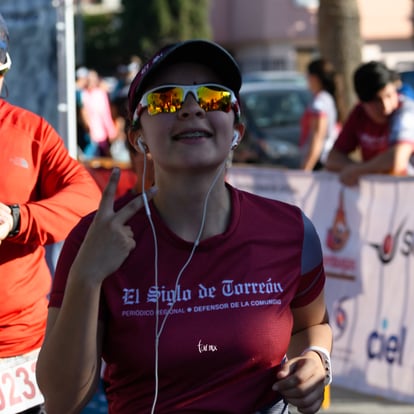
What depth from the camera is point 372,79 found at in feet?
23.6

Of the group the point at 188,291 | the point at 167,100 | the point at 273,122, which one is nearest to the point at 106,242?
the point at 188,291

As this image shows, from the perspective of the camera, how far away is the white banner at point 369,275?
700cm

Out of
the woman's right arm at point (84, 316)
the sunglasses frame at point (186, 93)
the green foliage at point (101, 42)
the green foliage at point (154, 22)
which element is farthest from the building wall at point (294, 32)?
the woman's right arm at point (84, 316)

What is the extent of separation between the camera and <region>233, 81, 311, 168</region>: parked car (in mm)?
14859

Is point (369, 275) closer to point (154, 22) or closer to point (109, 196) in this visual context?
point (109, 196)

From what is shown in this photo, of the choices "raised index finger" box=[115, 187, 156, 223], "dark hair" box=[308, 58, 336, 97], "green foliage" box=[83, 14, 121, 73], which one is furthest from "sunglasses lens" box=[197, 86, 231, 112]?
"green foliage" box=[83, 14, 121, 73]

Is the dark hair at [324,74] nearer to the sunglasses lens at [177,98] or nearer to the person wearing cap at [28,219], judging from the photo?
the person wearing cap at [28,219]

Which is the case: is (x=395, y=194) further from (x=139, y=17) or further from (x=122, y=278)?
(x=139, y=17)

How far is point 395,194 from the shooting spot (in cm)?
712

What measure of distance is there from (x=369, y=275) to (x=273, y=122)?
8646mm

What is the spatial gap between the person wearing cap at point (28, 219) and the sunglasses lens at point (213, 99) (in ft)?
3.51

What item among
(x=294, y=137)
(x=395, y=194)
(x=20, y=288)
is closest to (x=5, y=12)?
(x=395, y=194)

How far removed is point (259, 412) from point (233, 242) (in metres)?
0.42

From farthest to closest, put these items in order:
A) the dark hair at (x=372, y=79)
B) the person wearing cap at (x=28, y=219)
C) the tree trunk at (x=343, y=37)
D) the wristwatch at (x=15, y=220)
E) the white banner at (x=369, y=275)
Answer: the tree trunk at (x=343, y=37) → the dark hair at (x=372, y=79) → the white banner at (x=369, y=275) → the person wearing cap at (x=28, y=219) → the wristwatch at (x=15, y=220)
